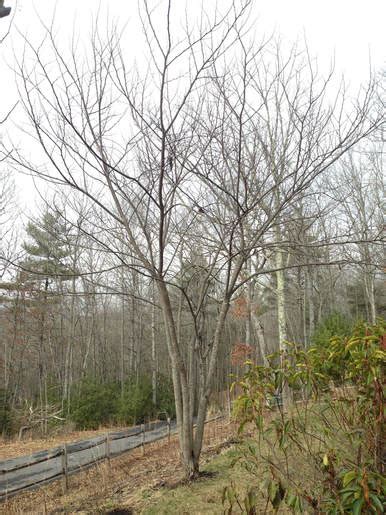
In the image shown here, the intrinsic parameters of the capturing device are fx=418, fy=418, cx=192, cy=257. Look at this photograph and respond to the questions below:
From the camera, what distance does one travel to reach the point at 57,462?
9.18 m

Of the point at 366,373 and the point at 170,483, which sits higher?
the point at 366,373

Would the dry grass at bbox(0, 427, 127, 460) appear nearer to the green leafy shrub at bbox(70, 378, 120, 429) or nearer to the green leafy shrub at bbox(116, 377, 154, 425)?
the green leafy shrub at bbox(70, 378, 120, 429)

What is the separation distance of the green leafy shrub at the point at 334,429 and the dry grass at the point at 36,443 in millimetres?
10345

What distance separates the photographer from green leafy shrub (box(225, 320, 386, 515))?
205cm

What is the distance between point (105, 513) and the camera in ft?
13.1

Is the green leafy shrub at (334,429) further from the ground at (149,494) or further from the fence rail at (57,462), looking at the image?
the fence rail at (57,462)

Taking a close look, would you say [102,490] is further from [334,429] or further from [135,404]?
[135,404]

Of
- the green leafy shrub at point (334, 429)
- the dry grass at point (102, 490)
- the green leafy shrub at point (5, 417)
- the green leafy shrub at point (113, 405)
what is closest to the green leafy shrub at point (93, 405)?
the green leafy shrub at point (113, 405)

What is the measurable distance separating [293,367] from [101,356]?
2202cm

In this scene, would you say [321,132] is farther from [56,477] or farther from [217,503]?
[56,477]

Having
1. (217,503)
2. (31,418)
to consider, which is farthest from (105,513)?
(31,418)

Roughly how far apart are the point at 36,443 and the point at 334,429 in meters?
12.7

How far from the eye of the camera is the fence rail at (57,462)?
7.02 m

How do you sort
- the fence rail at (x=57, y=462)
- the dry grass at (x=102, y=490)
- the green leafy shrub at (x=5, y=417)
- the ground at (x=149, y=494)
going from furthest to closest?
the green leafy shrub at (x=5, y=417) < the fence rail at (x=57, y=462) < the dry grass at (x=102, y=490) < the ground at (x=149, y=494)
